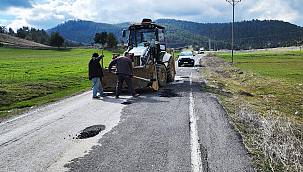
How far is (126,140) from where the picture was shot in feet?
28.0

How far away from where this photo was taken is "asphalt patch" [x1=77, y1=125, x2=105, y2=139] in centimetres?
908

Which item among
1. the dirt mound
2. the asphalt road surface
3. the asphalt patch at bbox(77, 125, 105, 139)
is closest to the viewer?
the asphalt road surface

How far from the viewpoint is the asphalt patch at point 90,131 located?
29.8 ft

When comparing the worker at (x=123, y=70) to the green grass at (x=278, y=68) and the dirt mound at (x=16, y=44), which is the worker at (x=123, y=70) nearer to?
the green grass at (x=278, y=68)

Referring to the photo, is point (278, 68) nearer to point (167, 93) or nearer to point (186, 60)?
point (186, 60)

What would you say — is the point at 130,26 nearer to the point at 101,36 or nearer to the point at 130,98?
the point at 130,98

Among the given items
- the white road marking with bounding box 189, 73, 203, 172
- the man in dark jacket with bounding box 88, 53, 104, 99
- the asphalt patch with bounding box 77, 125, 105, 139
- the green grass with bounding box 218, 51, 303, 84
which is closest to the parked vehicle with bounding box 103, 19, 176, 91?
the man in dark jacket with bounding box 88, 53, 104, 99

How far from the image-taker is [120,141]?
8.45 meters

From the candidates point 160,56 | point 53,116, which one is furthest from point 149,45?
point 53,116

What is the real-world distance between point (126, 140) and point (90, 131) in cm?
134

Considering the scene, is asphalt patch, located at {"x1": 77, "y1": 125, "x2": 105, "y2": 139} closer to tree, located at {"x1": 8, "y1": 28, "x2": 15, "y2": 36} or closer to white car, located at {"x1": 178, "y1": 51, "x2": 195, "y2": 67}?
white car, located at {"x1": 178, "y1": 51, "x2": 195, "y2": 67}

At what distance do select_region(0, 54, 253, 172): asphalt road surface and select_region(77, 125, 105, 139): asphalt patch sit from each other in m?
0.13

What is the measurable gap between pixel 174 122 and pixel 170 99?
458 centimetres

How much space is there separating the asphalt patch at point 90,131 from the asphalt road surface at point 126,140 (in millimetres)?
129
